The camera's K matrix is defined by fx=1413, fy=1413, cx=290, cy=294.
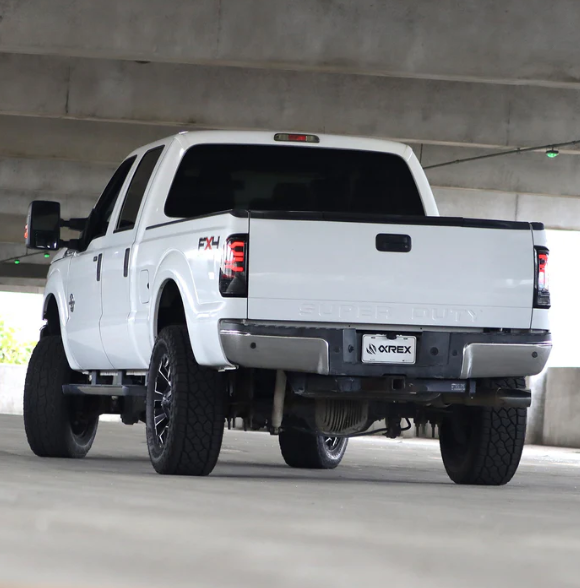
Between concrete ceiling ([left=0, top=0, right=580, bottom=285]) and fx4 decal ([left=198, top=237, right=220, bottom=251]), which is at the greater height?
concrete ceiling ([left=0, top=0, right=580, bottom=285])

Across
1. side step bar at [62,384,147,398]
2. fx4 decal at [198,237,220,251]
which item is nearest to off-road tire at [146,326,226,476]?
fx4 decal at [198,237,220,251]

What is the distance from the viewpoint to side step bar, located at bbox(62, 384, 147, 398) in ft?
29.1

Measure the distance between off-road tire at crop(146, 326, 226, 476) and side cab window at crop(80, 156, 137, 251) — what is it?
2.18 metres

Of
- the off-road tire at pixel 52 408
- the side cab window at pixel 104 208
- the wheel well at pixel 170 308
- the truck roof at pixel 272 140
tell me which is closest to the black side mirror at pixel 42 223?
the side cab window at pixel 104 208

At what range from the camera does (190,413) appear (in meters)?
7.75

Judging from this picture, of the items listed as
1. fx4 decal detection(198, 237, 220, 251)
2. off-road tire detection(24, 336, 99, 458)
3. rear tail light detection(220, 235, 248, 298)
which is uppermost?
fx4 decal detection(198, 237, 220, 251)

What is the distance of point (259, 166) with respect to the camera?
917 centimetres

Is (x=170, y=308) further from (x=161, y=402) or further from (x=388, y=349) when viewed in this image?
(x=388, y=349)

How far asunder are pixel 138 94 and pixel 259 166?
987cm

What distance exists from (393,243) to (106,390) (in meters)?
2.66

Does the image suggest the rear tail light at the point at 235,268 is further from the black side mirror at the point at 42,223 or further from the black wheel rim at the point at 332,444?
the black wheel rim at the point at 332,444

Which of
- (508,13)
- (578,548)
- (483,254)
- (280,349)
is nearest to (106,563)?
(578,548)

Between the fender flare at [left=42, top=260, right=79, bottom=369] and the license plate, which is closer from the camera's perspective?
the license plate

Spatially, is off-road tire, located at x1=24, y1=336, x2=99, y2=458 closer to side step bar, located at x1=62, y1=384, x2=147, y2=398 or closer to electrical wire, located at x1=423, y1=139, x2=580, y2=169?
side step bar, located at x1=62, y1=384, x2=147, y2=398
